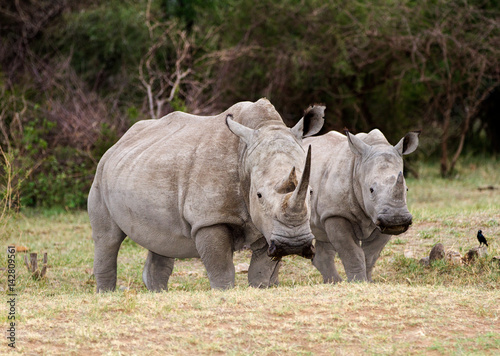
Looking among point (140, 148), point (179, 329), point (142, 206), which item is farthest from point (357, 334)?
point (140, 148)

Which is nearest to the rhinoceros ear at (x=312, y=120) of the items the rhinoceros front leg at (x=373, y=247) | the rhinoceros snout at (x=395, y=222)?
the rhinoceros snout at (x=395, y=222)

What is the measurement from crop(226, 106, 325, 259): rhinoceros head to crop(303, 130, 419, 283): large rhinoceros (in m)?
1.06

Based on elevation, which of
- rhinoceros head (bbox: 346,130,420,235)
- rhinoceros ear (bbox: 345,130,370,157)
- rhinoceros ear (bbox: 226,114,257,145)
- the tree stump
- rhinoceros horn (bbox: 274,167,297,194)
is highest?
rhinoceros ear (bbox: 226,114,257,145)

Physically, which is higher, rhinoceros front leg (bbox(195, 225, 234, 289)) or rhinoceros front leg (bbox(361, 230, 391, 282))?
rhinoceros front leg (bbox(195, 225, 234, 289))

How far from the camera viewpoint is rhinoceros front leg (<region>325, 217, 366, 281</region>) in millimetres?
6617

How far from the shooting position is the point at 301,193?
470 centimetres

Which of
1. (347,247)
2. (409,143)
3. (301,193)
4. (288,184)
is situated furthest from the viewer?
(409,143)

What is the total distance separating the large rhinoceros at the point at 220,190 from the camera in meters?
5.00

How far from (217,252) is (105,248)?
1611 mm

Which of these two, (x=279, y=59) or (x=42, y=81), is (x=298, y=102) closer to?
(x=279, y=59)

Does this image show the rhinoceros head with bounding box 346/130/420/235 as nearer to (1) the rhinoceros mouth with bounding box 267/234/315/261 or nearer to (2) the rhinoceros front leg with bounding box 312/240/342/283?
(2) the rhinoceros front leg with bounding box 312/240/342/283

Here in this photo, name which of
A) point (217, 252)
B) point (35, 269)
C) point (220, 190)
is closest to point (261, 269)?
point (217, 252)

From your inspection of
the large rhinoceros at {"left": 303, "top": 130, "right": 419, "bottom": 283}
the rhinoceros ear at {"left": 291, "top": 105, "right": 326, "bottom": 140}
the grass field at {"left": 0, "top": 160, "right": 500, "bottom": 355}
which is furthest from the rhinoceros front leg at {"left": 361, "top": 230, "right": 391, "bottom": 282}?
the rhinoceros ear at {"left": 291, "top": 105, "right": 326, "bottom": 140}

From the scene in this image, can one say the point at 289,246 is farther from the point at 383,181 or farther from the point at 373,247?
the point at 373,247
